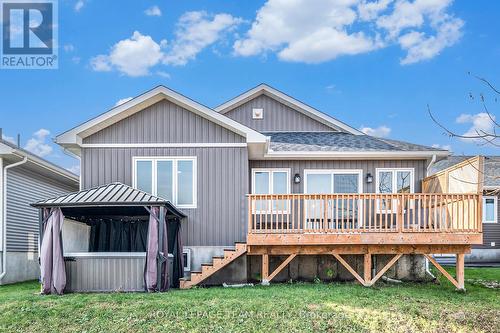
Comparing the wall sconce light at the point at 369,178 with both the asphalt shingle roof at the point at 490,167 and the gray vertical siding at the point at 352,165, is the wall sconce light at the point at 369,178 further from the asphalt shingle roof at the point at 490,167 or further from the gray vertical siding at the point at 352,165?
the asphalt shingle roof at the point at 490,167

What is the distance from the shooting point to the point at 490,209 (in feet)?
70.0

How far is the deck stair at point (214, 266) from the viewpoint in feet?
37.3

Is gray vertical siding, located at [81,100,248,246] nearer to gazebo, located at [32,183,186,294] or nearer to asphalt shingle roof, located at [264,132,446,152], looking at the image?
gazebo, located at [32,183,186,294]

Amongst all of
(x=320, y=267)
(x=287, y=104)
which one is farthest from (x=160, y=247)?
(x=287, y=104)

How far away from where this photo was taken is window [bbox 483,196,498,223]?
21203mm

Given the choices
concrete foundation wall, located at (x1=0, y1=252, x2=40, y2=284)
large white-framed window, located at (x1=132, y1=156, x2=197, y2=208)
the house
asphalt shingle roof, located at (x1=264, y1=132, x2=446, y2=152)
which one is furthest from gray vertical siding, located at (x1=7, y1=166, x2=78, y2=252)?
asphalt shingle roof, located at (x1=264, y1=132, x2=446, y2=152)

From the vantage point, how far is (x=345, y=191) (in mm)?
14031

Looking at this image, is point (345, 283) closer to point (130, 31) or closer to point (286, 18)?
point (286, 18)

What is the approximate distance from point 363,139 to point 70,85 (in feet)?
41.0

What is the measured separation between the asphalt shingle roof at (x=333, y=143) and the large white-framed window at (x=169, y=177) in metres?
2.53

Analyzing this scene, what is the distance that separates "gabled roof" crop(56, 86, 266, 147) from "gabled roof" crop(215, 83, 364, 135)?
398cm

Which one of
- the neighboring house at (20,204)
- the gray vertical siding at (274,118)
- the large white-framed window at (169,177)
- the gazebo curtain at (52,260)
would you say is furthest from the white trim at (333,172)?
the neighboring house at (20,204)

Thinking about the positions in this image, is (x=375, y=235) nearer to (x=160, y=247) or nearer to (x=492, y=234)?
(x=160, y=247)
